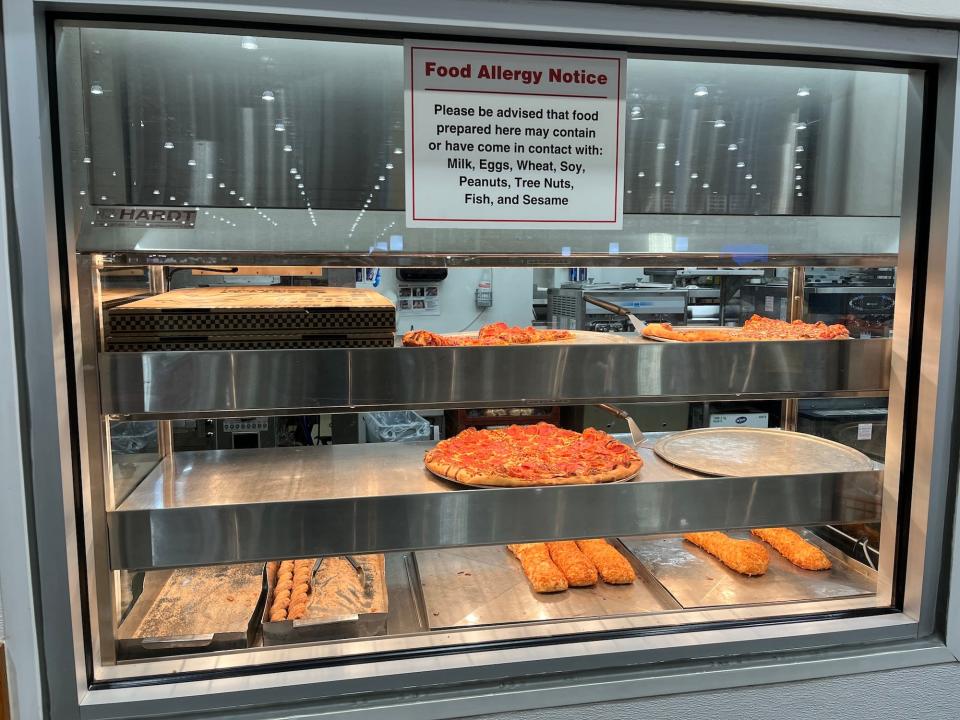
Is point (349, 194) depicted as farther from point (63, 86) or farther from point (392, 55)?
point (63, 86)

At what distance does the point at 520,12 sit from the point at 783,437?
55.3 inches

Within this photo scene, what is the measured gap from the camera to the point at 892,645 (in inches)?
53.5

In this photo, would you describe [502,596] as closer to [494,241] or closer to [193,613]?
[193,613]

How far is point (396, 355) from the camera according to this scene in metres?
1.27

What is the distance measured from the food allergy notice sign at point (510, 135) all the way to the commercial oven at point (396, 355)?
43mm

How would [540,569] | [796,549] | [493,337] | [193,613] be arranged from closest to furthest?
1. [193,613]
2. [493,337]
3. [540,569]
4. [796,549]

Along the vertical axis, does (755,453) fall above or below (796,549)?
above

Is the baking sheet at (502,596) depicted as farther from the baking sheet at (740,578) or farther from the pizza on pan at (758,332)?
the pizza on pan at (758,332)

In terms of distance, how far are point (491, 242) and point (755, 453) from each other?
0.96 metres

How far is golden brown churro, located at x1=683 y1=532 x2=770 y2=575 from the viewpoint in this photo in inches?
70.3

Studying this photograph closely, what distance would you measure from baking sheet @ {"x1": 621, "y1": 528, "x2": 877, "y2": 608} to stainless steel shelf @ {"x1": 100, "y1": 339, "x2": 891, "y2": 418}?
57 centimetres

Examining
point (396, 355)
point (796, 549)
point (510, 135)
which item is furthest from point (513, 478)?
point (796, 549)

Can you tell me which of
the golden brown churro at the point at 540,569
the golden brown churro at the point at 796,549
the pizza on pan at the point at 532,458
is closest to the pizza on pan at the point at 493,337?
the pizza on pan at the point at 532,458

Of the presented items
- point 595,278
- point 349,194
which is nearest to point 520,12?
point 349,194
